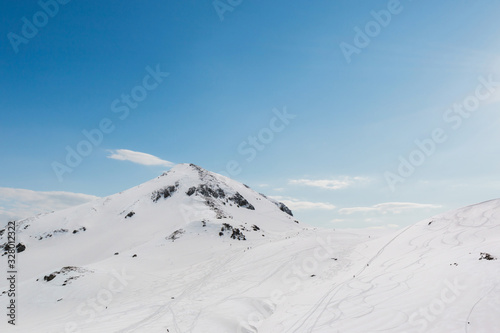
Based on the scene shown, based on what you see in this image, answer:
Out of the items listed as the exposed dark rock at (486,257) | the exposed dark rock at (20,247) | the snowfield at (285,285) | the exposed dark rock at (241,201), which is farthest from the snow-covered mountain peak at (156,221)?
the exposed dark rock at (486,257)

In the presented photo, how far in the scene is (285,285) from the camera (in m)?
23.1

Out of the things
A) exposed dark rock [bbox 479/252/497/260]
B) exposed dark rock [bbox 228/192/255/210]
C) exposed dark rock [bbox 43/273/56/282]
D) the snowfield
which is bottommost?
exposed dark rock [bbox 479/252/497/260]

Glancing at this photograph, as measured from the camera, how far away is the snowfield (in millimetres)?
12352

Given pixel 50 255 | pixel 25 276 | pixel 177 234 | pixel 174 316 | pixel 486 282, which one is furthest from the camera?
pixel 50 255

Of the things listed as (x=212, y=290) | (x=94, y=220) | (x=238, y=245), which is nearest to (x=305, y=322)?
(x=212, y=290)

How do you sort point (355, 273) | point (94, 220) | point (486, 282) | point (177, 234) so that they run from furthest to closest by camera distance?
point (94, 220) → point (177, 234) → point (355, 273) → point (486, 282)

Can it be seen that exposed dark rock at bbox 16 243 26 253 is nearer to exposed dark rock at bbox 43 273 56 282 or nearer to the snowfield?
the snowfield

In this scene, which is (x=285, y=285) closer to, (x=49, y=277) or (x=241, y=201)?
(x=49, y=277)

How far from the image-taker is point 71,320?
19422mm

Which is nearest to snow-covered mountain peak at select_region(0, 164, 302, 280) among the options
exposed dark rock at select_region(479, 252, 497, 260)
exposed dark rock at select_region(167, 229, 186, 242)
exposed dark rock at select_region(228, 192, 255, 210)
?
exposed dark rock at select_region(228, 192, 255, 210)

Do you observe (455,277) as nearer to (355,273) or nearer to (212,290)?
(355,273)

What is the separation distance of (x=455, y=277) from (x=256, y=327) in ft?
37.3

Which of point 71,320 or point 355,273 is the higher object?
point 71,320

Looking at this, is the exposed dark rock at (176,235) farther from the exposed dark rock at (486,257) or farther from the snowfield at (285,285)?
the exposed dark rock at (486,257)
